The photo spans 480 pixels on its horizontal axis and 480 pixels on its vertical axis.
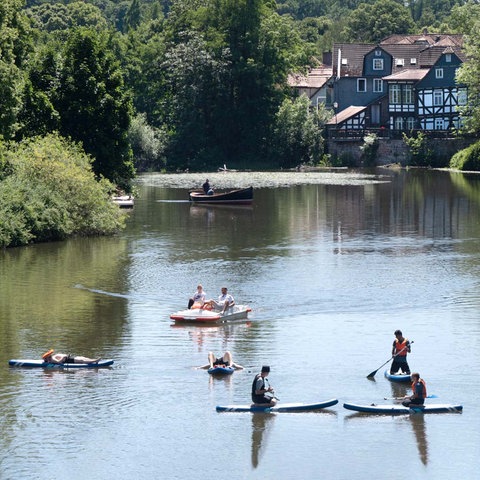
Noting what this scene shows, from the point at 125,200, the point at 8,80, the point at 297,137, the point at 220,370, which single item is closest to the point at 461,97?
the point at 297,137

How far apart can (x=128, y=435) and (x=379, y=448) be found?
21.6 feet

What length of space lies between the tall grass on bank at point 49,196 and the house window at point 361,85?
8684 cm

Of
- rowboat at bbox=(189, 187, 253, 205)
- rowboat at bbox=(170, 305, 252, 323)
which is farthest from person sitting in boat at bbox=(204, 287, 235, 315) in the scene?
rowboat at bbox=(189, 187, 253, 205)

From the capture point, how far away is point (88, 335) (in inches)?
1714

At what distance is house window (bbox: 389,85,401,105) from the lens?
147500 mm

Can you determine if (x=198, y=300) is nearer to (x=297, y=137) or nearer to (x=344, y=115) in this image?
(x=297, y=137)

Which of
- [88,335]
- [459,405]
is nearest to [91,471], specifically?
[459,405]

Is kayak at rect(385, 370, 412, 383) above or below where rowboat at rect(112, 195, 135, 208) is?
below

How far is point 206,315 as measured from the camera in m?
45.0

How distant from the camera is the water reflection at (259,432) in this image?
30.9 m

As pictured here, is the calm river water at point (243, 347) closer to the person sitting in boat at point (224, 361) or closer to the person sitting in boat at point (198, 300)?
the person sitting in boat at point (224, 361)

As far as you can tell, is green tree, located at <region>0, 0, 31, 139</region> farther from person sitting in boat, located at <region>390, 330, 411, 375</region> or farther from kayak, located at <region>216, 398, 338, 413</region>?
kayak, located at <region>216, 398, 338, 413</region>

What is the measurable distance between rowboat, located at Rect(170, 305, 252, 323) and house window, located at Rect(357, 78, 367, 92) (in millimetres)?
113622

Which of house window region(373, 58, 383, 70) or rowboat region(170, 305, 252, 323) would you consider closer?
rowboat region(170, 305, 252, 323)
